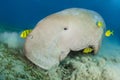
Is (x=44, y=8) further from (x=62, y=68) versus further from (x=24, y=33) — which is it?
(x=62, y=68)

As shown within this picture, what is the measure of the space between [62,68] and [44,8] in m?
6.86

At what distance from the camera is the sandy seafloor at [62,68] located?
596 cm

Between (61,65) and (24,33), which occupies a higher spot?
(24,33)

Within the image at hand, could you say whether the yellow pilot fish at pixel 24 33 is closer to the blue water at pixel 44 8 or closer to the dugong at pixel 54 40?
the dugong at pixel 54 40

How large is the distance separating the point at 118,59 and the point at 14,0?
6.42m

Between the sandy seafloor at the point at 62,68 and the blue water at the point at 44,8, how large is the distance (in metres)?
4.57

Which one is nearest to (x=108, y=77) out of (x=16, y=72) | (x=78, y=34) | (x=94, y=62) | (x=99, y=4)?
(x=94, y=62)

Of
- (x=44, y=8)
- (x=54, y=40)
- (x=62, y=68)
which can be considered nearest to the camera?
(x=54, y=40)

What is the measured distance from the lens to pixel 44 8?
12.8 m

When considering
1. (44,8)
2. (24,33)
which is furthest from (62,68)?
(44,8)

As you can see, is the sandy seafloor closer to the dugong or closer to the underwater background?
the underwater background

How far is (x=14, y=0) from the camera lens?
1230 cm

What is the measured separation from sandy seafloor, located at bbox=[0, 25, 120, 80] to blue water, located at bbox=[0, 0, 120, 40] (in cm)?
457

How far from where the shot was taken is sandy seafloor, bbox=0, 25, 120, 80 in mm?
5957
